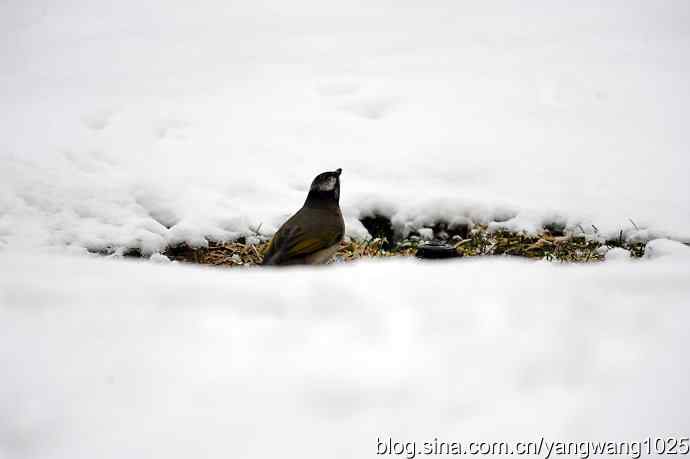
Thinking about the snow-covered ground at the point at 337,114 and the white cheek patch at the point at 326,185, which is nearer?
the white cheek patch at the point at 326,185

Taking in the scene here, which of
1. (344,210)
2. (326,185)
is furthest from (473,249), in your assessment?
(326,185)

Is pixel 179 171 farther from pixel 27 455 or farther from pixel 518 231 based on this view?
pixel 27 455

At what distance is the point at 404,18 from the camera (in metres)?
11.6

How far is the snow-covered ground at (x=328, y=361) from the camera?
2.37m

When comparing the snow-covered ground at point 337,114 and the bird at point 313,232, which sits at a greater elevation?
the snow-covered ground at point 337,114

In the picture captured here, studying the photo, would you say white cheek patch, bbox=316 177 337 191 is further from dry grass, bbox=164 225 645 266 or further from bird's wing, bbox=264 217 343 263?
dry grass, bbox=164 225 645 266

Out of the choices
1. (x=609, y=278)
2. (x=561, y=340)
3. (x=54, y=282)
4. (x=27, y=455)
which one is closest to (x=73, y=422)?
(x=27, y=455)

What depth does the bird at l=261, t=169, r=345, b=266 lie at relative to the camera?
4543mm

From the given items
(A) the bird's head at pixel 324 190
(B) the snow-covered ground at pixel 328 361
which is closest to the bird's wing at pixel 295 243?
(A) the bird's head at pixel 324 190

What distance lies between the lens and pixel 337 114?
806cm

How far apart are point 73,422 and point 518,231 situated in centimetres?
408

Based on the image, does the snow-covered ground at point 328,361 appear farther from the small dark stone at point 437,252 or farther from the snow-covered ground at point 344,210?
the small dark stone at point 437,252

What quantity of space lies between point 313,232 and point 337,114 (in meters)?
3.65

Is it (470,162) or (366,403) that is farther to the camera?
(470,162)
